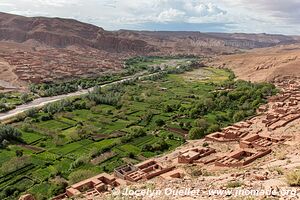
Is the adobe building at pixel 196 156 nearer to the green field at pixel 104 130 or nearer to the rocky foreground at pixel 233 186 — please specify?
the rocky foreground at pixel 233 186

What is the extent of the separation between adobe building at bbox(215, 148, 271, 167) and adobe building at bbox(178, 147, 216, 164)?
1.35 m

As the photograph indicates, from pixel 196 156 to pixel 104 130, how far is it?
50.8ft

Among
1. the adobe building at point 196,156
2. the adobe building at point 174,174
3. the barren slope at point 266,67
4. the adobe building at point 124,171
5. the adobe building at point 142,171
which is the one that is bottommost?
the adobe building at point 124,171

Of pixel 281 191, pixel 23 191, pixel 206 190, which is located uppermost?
pixel 281 191

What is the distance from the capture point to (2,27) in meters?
128

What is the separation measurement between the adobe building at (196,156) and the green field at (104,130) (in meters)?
5.64

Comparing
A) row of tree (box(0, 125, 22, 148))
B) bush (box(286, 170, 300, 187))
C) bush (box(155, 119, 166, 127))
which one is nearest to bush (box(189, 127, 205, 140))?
bush (box(155, 119, 166, 127))

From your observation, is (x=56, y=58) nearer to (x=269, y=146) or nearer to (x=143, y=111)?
(x=143, y=111)

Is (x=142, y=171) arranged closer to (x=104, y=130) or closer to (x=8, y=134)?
(x=104, y=130)

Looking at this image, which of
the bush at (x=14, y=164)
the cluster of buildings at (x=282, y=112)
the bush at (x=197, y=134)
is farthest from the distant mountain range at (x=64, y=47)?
the bush at (x=14, y=164)

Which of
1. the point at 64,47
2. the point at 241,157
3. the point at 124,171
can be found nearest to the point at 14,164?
the point at 124,171

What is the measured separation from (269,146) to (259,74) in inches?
1952

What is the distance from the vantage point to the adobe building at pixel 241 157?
19.2 metres

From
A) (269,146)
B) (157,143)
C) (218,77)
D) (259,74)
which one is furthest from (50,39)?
(269,146)
